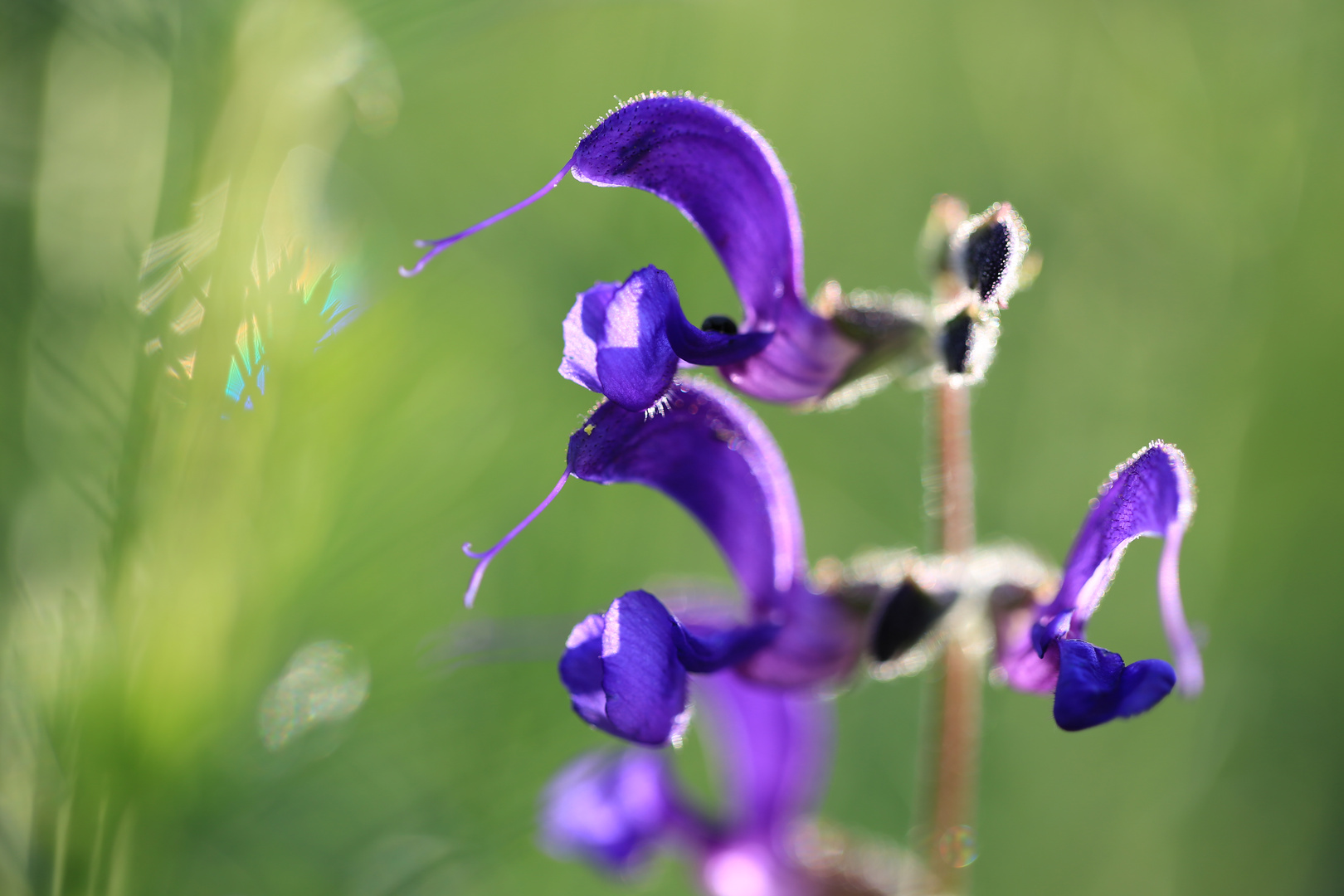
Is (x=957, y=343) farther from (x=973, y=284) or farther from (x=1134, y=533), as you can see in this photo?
(x=1134, y=533)

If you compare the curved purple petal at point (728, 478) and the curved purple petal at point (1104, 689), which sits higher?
the curved purple petal at point (728, 478)

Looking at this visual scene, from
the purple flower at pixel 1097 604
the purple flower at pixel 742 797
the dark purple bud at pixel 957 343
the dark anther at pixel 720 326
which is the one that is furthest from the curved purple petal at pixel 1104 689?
the purple flower at pixel 742 797

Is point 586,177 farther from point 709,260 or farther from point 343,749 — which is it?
point 709,260

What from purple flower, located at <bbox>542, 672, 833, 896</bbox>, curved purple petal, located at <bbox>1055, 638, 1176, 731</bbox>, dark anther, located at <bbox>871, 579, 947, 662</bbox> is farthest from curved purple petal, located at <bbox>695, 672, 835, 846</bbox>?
curved purple petal, located at <bbox>1055, 638, 1176, 731</bbox>

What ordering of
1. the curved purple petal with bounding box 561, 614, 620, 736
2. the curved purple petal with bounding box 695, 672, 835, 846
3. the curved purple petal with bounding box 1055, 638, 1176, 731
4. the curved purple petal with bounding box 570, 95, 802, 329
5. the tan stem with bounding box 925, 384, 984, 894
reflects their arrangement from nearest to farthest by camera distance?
the curved purple petal with bounding box 1055, 638, 1176, 731, the curved purple petal with bounding box 561, 614, 620, 736, the curved purple petal with bounding box 570, 95, 802, 329, the tan stem with bounding box 925, 384, 984, 894, the curved purple petal with bounding box 695, 672, 835, 846

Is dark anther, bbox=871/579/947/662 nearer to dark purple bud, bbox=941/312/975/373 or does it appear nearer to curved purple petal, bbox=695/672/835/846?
dark purple bud, bbox=941/312/975/373

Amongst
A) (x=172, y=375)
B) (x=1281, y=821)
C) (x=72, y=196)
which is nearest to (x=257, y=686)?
(x=172, y=375)

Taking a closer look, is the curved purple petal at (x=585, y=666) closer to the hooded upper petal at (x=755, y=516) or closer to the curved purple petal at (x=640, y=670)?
the curved purple petal at (x=640, y=670)
